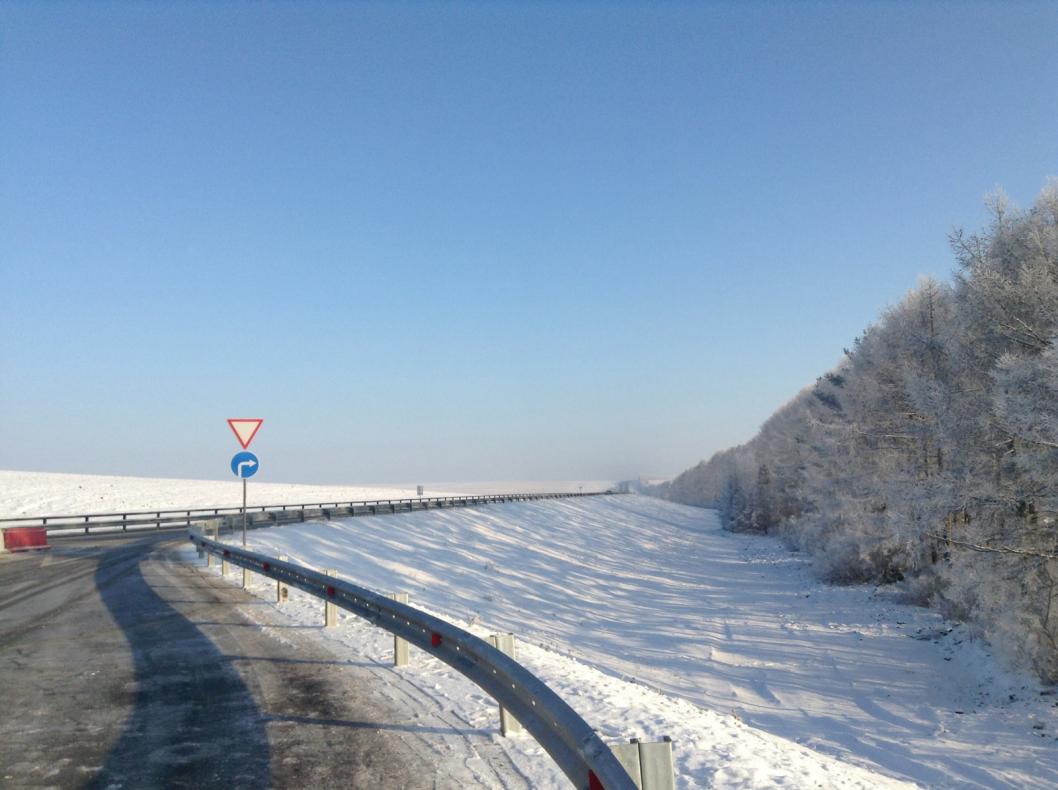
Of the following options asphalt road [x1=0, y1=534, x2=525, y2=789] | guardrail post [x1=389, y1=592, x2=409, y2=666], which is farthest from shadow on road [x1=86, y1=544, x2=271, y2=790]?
guardrail post [x1=389, y1=592, x2=409, y2=666]

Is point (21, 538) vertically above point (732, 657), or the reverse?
point (21, 538)

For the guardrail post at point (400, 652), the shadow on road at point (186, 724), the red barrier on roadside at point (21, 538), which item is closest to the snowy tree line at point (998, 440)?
the guardrail post at point (400, 652)

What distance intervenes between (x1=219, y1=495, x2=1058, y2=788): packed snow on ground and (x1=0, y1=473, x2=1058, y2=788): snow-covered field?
56 mm

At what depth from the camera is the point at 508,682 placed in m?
5.43

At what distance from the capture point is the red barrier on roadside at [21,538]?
24.8 meters

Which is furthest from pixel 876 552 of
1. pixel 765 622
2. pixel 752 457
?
pixel 752 457

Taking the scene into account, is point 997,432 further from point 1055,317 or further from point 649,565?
point 649,565

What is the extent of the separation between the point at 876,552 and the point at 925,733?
55.6ft

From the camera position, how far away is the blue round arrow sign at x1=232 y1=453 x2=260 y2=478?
16906 millimetres

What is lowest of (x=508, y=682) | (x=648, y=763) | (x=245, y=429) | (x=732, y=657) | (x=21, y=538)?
(x=732, y=657)

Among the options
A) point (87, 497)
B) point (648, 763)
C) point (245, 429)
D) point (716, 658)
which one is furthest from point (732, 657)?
point (87, 497)

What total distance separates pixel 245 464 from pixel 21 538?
14.1 metres

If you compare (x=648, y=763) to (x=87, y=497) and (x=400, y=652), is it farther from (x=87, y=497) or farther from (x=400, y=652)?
(x=87, y=497)

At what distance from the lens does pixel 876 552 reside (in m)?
28.4
